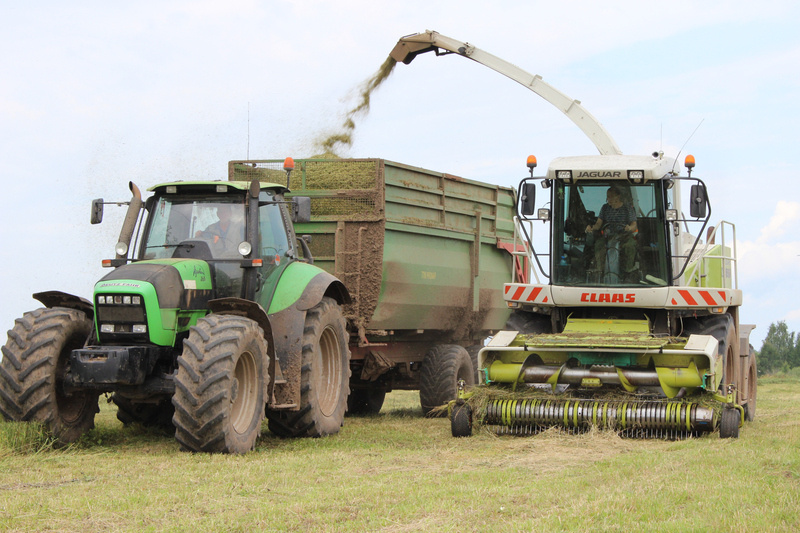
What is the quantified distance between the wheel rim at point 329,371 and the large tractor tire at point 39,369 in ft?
8.34

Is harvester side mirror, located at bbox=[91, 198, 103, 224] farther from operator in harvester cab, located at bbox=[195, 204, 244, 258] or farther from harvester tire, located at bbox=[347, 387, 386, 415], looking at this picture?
harvester tire, located at bbox=[347, 387, 386, 415]

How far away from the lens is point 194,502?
5926 millimetres

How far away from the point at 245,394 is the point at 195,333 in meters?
0.85

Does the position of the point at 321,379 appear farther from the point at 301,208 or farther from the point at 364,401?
the point at 364,401

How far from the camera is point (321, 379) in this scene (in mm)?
9891

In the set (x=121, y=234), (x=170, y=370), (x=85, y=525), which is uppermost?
(x=121, y=234)

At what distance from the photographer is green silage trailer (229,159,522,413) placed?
37.0ft

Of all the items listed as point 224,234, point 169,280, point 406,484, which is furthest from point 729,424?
point 169,280

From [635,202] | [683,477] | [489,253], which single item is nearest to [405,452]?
[683,477]

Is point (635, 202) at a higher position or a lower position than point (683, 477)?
higher

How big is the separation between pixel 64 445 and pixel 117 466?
45.6 inches

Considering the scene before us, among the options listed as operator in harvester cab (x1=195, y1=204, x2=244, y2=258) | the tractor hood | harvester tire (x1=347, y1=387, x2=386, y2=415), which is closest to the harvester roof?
operator in harvester cab (x1=195, y1=204, x2=244, y2=258)

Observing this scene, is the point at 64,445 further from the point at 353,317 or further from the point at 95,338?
the point at 353,317

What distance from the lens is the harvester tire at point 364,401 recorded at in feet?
43.9
